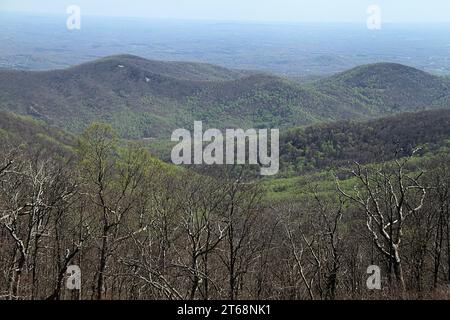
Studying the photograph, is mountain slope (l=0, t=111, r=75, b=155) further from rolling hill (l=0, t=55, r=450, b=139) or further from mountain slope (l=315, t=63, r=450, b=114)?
mountain slope (l=315, t=63, r=450, b=114)

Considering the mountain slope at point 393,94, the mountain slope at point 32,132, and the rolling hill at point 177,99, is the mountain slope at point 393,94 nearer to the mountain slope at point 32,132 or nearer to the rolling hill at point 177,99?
the rolling hill at point 177,99

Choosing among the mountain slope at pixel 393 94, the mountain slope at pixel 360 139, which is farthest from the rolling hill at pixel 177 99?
the mountain slope at pixel 360 139

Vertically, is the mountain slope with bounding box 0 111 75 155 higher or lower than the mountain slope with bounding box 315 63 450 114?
lower

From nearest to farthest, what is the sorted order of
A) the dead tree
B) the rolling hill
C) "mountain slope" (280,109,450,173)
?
the dead tree → "mountain slope" (280,109,450,173) → the rolling hill

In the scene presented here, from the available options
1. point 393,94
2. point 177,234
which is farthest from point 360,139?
point 393,94

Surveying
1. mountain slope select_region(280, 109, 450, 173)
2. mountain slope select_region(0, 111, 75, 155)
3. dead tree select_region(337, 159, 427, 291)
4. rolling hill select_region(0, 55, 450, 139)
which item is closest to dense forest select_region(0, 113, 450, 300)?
dead tree select_region(337, 159, 427, 291)

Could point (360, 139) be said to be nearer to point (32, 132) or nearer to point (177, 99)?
point (32, 132)
